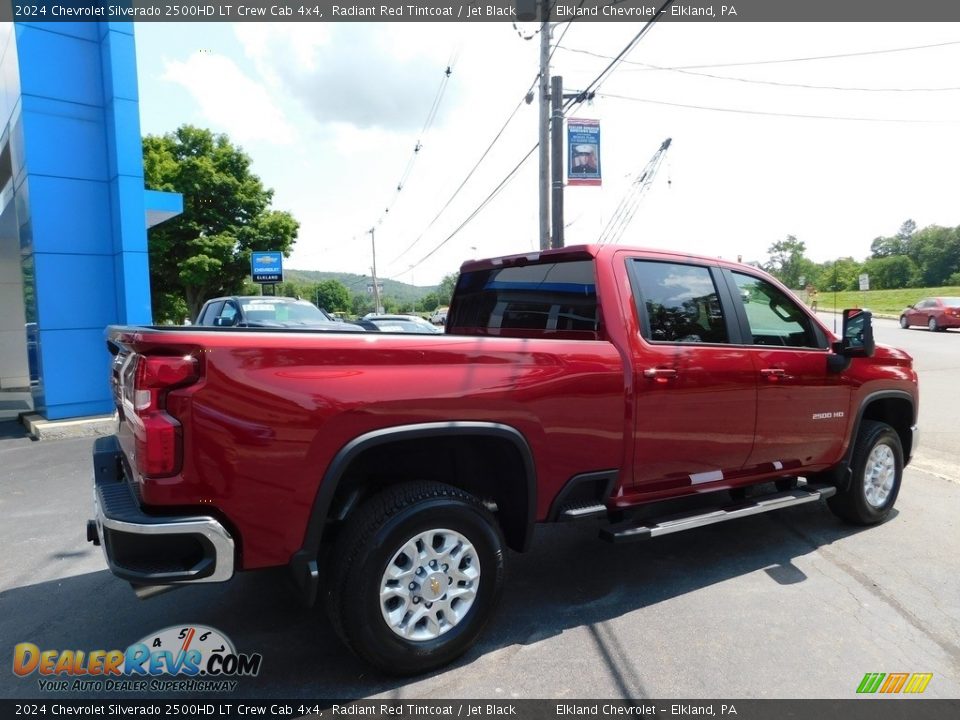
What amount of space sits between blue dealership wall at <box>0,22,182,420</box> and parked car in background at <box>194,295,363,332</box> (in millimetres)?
2130

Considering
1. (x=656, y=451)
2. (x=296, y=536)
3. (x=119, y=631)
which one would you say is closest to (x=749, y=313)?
(x=656, y=451)

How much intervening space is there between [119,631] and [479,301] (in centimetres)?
292

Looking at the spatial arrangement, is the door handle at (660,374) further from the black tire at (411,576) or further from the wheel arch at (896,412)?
the wheel arch at (896,412)

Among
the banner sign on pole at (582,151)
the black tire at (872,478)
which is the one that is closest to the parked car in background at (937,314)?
the banner sign on pole at (582,151)

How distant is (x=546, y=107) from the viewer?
1309 cm

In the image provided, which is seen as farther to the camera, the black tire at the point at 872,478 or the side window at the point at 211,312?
the side window at the point at 211,312

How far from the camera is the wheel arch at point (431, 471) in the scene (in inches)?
100

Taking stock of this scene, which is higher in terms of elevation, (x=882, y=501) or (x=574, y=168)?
(x=574, y=168)

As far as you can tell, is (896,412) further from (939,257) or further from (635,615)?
(939,257)

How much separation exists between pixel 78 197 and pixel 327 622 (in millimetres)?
9028

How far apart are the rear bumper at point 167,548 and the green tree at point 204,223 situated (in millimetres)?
29229

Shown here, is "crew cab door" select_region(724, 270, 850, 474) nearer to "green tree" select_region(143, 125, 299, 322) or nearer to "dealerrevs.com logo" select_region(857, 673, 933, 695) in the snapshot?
"dealerrevs.com logo" select_region(857, 673, 933, 695)

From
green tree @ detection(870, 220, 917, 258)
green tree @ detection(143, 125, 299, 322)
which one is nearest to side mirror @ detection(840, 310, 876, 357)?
green tree @ detection(143, 125, 299, 322)

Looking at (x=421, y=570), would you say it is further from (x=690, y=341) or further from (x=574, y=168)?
(x=574, y=168)
